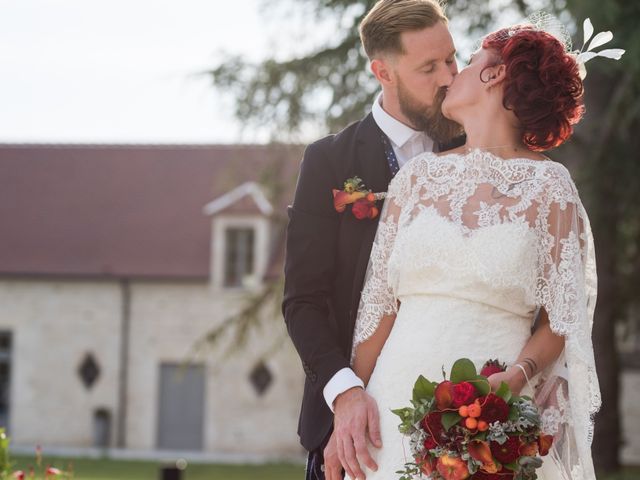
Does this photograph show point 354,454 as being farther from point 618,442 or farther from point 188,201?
point 188,201

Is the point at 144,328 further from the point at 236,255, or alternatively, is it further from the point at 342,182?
the point at 342,182

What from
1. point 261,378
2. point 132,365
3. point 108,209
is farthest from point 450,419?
point 108,209

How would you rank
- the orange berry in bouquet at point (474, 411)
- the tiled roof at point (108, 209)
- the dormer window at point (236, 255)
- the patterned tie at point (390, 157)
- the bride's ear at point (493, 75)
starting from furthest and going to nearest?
the tiled roof at point (108, 209), the dormer window at point (236, 255), the patterned tie at point (390, 157), the bride's ear at point (493, 75), the orange berry in bouquet at point (474, 411)

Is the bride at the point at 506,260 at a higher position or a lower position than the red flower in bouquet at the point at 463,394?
higher

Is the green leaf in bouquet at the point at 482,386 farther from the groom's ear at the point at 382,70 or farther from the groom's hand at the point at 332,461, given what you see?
the groom's ear at the point at 382,70

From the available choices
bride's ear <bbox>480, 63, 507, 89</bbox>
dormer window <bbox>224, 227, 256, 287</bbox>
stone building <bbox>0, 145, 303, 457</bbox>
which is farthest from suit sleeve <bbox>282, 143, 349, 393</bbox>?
dormer window <bbox>224, 227, 256, 287</bbox>

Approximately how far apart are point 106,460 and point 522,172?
2280cm

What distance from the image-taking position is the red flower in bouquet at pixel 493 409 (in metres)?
2.92

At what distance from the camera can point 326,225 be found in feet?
11.5

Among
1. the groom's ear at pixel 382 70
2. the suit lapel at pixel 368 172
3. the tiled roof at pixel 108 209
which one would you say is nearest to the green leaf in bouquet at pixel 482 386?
the suit lapel at pixel 368 172

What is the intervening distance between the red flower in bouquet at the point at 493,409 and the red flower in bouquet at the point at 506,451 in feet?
0.18

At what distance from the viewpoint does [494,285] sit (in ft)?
10.3

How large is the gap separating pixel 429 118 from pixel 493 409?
3.29ft

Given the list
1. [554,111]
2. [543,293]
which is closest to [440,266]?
[543,293]
